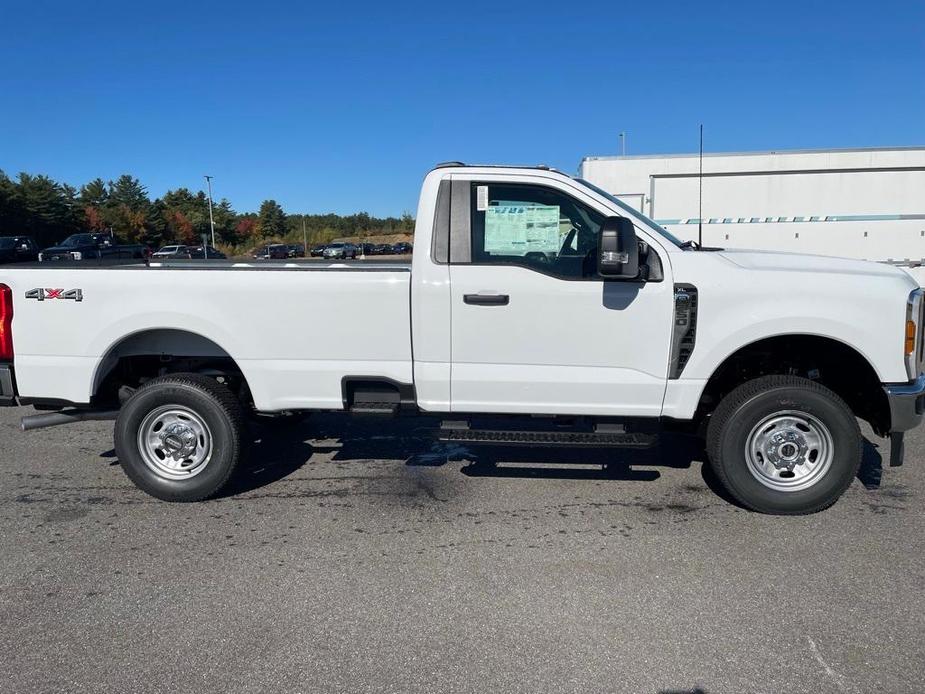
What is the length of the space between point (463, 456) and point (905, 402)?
10.1ft

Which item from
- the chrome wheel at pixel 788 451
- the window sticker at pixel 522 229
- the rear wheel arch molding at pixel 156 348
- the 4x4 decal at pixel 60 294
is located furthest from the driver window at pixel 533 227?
the 4x4 decal at pixel 60 294

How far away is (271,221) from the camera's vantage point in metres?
90.3

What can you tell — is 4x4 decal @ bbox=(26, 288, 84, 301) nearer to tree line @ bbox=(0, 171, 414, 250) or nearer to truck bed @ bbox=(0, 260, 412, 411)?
truck bed @ bbox=(0, 260, 412, 411)

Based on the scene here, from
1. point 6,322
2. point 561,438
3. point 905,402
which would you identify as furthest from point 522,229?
point 6,322

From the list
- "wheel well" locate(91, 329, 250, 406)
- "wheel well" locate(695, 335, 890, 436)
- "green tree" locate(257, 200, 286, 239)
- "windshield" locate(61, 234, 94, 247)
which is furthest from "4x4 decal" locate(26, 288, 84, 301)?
"green tree" locate(257, 200, 286, 239)

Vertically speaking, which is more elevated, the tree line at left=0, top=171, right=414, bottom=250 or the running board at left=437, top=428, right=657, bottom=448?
the tree line at left=0, top=171, right=414, bottom=250

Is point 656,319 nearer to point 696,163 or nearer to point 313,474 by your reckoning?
point 313,474

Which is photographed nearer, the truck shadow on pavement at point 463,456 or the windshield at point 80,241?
the truck shadow on pavement at point 463,456

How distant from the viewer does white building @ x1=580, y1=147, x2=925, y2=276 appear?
64.9 feet

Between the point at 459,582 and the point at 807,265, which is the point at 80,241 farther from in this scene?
the point at 807,265

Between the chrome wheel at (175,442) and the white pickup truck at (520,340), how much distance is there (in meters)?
0.01

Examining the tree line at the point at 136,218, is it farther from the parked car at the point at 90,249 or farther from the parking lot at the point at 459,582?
the parking lot at the point at 459,582

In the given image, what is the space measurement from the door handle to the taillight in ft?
10.0

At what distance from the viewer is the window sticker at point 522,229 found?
4633 millimetres
